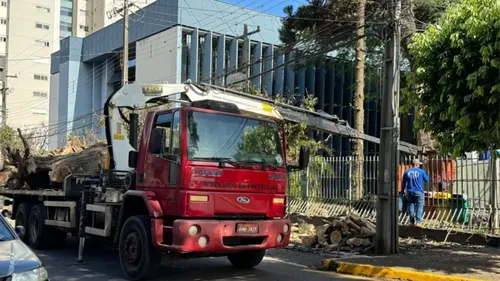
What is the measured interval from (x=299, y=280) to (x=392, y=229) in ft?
9.57

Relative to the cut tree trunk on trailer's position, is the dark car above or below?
below

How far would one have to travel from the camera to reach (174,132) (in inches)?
309

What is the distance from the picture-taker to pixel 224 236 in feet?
25.3

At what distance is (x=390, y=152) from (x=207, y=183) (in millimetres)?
4418

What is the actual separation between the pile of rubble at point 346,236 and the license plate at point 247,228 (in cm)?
389

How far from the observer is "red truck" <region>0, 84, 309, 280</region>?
299 inches

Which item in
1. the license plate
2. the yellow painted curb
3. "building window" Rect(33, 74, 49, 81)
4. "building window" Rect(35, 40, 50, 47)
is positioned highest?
"building window" Rect(35, 40, 50, 47)

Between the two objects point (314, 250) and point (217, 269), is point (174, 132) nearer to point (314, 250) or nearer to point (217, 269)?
point (217, 269)

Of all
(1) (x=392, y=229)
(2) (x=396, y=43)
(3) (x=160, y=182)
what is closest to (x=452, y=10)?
(2) (x=396, y=43)

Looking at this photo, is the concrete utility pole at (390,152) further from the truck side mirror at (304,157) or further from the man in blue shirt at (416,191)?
the man in blue shirt at (416,191)

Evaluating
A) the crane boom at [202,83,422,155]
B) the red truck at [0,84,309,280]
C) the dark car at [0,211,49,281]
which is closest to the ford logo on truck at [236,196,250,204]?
the red truck at [0,84,309,280]

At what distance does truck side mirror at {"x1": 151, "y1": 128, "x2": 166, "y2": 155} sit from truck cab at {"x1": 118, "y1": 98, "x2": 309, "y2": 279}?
14 mm

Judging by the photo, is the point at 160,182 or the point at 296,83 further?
the point at 296,83

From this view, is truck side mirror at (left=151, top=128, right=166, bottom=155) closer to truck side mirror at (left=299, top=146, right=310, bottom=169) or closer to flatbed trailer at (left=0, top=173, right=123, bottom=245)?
flatbed trailer at (left=0, top=173, right=123, bottom=245)
